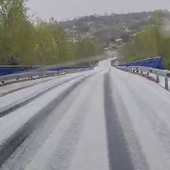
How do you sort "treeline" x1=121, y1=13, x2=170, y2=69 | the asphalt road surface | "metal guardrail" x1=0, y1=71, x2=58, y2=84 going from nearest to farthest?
the asphalt road surface, "metal guardrail" x1=0, y1=71, x2=58, y2=84, "treeline" x1=121, y1=13, x2=170, y2=69

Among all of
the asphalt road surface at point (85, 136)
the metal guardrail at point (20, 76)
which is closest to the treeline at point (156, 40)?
the metal guardrail at point (20, 76)

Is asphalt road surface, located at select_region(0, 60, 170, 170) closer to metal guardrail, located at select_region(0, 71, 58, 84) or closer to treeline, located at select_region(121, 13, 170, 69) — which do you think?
metal guardrail, located at select_region(0, 71, 58, 84)

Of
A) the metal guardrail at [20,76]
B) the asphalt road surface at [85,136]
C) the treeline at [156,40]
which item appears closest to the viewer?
the asphalt road surface at [85,136]

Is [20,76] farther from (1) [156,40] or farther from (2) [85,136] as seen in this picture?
(1) [156,40]

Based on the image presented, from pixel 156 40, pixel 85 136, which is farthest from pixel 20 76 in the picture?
pixel 156 40

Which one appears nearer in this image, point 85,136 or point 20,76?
point 85,136

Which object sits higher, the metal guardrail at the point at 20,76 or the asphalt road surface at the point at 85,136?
the asphalt road surface at the point at 85,136

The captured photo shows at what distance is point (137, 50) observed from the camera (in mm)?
106625

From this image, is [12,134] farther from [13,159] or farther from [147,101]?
[147,101]

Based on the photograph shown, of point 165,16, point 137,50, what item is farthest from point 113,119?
point 137,50

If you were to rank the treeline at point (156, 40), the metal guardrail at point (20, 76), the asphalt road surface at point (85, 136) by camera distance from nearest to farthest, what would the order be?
the asphalt road surface at point (85, 136)
the metal guardrail at point (20, 76)
the treeline at point (156, 40)

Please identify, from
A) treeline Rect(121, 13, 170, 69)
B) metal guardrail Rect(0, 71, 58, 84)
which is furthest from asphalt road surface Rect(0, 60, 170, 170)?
treeline Rect(121, 13, 170, 69)

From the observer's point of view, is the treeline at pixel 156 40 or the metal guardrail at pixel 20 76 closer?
the metal guardrail at pixel 20 76

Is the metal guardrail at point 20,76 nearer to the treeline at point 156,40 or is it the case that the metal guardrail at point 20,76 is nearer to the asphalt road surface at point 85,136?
the asphalt road surface at point 85,136
